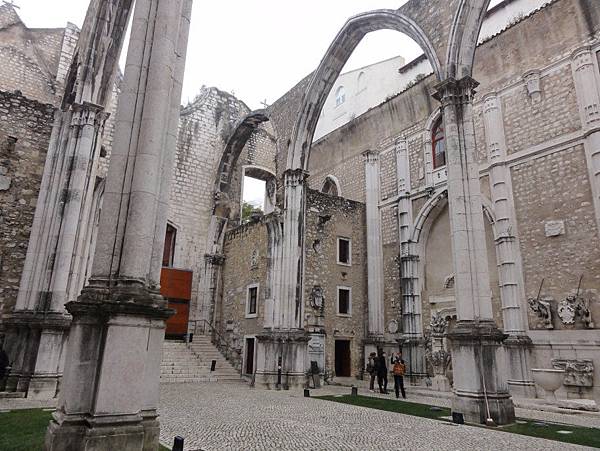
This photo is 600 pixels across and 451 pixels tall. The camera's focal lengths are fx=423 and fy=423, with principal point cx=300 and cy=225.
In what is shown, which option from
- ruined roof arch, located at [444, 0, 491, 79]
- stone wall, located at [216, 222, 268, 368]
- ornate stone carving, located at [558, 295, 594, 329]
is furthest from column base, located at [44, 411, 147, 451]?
stone wall, located at [216, 222, 268, 368]

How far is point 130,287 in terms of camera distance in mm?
4465

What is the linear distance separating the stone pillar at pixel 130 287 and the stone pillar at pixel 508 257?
34.9 feet

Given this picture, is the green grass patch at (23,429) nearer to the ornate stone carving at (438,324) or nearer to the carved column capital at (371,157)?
the ornate stone carving at (438,324)

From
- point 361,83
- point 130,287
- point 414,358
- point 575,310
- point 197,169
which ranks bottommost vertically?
point 414,358

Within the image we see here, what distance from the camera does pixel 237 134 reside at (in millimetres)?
19500

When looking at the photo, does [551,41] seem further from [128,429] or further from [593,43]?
[128,429]

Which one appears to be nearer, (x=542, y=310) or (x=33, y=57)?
(x=542, y=310)

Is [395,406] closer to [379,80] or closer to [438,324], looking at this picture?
[438,324]

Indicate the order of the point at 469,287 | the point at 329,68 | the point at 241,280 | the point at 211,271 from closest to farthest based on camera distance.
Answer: the point at 469,287 < the point at 329,68 < the point at 241,280 < the point at 211,271

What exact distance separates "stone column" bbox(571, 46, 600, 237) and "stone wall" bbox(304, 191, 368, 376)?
8678mm

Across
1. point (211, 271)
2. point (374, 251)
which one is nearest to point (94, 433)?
point (374, 251)

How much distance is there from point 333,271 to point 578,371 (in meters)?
8.52

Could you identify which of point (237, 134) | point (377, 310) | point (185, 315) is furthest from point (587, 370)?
point (237, 134)

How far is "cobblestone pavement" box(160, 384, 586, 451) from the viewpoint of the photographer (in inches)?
210
